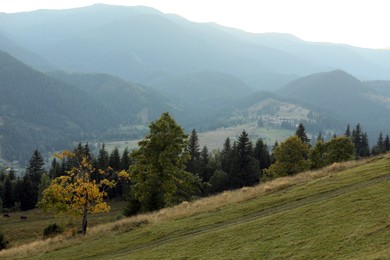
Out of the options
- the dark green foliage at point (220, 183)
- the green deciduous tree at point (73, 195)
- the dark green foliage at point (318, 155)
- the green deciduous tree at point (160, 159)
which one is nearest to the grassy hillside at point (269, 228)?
the green deciduous tree at point (73, 195)

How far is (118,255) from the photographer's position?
2564 cm

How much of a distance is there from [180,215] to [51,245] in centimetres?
1124

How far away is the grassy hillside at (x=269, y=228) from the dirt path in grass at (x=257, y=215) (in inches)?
3.0

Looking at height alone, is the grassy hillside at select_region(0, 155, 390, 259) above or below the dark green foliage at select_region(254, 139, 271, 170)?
above

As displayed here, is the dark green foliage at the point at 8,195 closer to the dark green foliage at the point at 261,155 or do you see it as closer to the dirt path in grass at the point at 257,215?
the dark green foliage at the point at 261,155

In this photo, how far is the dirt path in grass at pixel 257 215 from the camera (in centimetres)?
2611

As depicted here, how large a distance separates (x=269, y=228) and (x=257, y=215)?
446 centimetres

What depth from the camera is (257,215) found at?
2705 cm

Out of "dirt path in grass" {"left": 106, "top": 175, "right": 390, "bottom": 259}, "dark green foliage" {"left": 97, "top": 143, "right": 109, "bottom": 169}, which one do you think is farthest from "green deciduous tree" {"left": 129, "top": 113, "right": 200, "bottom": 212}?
"dark green foliage" {"left": 97, "top": 143, "right": 109, "bottom": 169}

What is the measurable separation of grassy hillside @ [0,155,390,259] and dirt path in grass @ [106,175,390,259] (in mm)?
75

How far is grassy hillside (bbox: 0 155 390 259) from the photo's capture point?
18.1 metres

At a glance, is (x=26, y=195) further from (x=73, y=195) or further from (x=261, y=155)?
(x=73, y=195)

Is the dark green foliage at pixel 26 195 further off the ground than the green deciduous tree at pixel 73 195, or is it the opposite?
the green deciduous tree at pixel 73 195

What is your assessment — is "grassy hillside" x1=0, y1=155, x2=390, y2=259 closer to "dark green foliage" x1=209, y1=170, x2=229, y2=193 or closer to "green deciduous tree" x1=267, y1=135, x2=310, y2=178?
"green deciduous tree" x1=267, y1=135, x2=310, y2=178
